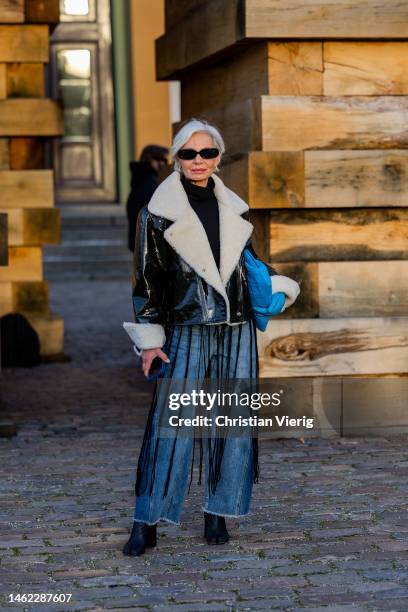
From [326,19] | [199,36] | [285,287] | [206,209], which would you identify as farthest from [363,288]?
[206,209]

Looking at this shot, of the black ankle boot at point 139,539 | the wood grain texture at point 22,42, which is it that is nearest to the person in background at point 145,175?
the wood grain texture at point 22,42

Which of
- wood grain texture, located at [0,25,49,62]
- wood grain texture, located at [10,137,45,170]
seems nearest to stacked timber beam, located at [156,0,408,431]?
wood grain texture, located at [0,25,49,62]

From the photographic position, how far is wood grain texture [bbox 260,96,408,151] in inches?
292

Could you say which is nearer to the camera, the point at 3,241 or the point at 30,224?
the point at 3,241

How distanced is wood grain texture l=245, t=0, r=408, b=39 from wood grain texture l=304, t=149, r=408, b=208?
65cm

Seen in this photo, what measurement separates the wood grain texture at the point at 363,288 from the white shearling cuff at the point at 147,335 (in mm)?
2477

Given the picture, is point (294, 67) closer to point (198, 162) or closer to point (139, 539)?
point (198, 162)

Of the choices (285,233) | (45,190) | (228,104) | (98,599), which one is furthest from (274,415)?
(45,190)

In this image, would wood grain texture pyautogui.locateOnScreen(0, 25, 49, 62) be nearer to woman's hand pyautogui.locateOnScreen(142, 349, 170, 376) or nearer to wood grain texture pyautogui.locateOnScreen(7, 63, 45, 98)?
wood grain texture pyautogui.locateOnScreen(7, 63, 45, 98)

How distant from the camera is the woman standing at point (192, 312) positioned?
516 centimetres

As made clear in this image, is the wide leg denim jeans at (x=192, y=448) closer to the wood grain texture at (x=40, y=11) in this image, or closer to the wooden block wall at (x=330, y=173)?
the wooden block wall at (x=330, y=173)

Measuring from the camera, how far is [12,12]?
1006 cm

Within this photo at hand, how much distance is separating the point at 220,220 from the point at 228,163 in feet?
8.49

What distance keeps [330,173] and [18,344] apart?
3966mm
